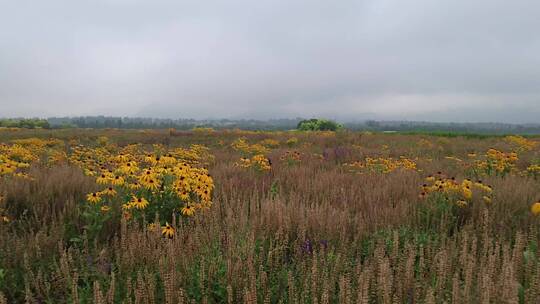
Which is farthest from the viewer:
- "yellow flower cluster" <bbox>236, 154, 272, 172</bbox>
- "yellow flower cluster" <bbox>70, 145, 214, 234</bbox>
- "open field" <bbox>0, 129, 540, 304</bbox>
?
"yellow flower cluster" <bbox>236, 154, 272, 172</bbox>

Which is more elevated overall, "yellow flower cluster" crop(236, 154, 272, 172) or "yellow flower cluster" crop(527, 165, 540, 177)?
"yellow flower cluster" crop(236, 154, 272, 172)

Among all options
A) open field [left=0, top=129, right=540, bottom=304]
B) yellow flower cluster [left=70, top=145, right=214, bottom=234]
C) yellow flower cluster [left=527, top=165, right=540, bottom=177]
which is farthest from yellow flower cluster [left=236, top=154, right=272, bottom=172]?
yellow flower cluster [left=527, top=165, right=540, bottom=177]

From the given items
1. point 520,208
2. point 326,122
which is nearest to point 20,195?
point 520,208

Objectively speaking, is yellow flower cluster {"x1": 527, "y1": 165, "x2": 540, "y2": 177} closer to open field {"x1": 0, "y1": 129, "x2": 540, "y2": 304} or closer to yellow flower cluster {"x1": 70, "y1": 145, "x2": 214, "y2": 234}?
open field {"x1": 0, "y1": 129, "x2": 540, "y2": 304}

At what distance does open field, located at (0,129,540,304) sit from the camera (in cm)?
231

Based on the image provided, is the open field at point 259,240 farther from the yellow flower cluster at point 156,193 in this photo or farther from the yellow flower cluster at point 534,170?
the yellow flower cluster at point 534,170

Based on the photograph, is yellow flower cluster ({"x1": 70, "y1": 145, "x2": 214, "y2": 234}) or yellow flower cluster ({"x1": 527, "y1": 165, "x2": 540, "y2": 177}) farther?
yellow flower cluster ({"x1": 527, "y1": 165, "x2": 540, "y2": 177})

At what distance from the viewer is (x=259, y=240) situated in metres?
3.20

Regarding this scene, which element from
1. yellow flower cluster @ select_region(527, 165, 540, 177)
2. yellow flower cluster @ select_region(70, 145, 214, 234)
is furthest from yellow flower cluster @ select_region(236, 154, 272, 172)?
yellow flower cluster @ select_region(527, 165, 540, 177)

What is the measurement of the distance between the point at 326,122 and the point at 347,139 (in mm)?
28352

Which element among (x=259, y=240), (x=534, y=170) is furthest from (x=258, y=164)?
(x=534, y=170)

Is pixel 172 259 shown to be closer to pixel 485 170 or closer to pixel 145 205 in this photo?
pixel 145 205

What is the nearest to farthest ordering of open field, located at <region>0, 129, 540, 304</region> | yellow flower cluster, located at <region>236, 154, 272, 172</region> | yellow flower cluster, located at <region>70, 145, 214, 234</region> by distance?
open field, located at <region>0, 129, 540, 304</region>, yellow flower cluster, located at <region>70, 145, 214, 234</region>, yellow flower cluster, located at <region>236, 154, 272, 172</region>

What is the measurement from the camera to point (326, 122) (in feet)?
147
